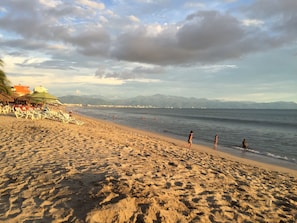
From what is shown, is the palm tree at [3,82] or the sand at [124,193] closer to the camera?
the sand at [124,193]

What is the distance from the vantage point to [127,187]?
485 cm

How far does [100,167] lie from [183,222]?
132 inches

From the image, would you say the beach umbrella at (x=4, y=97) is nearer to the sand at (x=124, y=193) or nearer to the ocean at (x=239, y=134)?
the ocean at (x=239, y=134)

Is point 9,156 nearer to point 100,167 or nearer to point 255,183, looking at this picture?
point 100,167

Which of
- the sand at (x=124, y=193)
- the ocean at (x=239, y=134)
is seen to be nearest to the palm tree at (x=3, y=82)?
the ocean at (x=239, y=134)

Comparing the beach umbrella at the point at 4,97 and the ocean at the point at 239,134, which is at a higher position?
the beach umbrella at the point at 4,97

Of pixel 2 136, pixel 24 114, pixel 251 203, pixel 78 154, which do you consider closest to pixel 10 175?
pixel 78 154

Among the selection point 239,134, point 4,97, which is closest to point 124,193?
point 4,97

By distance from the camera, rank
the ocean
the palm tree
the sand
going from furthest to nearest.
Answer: the palm tree < the ocean < the sand

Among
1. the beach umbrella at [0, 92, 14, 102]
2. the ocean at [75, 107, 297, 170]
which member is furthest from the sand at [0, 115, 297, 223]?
the beach umbrella at [0, 92, 14, 102]

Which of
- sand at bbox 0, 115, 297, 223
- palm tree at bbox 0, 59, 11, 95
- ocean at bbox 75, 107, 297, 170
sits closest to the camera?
sand at bbox 0, 115, 297, 223

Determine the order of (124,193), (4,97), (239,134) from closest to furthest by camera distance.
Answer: (124,193) → (4,97) → (239,134)

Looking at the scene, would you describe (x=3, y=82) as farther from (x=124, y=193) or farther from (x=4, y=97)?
(x=124, y=193)

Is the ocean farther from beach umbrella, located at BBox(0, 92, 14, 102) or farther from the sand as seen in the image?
beach umbrella, located at BBox(0, 92, 14, 102)
